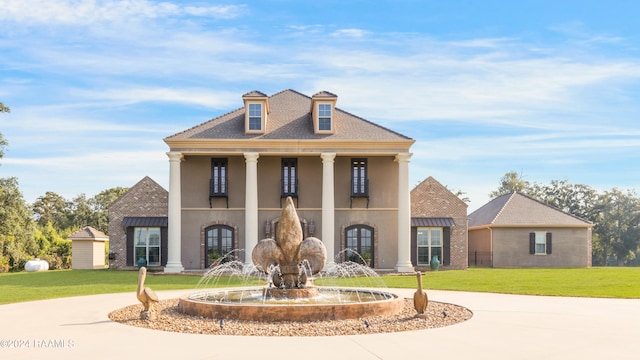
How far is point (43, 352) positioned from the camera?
9844mm

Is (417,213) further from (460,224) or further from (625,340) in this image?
(625,340)

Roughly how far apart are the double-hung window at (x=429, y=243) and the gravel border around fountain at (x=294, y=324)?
21.7 m

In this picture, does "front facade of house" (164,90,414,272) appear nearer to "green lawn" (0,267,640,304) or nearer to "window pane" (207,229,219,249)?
"window pane" (207,229,219,249)

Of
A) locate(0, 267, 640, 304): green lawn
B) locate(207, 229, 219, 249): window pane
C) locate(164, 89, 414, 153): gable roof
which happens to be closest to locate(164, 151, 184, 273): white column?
locate(164, 89, 414, 153): gable roof

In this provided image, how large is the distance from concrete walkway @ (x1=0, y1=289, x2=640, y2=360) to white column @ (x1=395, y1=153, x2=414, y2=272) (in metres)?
18.1

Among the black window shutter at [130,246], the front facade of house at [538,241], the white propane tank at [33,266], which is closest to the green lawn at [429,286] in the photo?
the black window shutter at [130,246]

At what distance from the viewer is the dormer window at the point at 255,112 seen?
109ft

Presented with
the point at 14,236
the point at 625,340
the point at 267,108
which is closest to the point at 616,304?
the point at 625,340

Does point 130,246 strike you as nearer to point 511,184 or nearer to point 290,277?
point 290,277

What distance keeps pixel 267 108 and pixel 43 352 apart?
26.0 meters

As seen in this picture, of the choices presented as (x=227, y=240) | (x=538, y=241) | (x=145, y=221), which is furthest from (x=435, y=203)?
(x=145, y=221)

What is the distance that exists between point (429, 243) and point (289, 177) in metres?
9.28

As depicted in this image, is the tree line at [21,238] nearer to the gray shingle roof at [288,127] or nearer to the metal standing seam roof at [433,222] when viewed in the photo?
the gray shingle roof at [288,127]

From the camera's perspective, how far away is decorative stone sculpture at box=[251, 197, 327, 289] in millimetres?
16016
